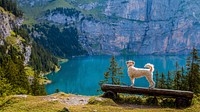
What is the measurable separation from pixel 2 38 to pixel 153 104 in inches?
5778

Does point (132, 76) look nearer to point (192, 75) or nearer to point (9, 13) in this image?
point (192, 75)

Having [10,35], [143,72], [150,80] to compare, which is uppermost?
[143,72]

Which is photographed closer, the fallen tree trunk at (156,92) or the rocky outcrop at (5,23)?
the fallen tree trunk at (156,92)

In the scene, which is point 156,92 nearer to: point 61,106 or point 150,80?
point 150,80

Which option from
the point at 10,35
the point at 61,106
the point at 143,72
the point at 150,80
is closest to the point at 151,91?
the point at 150,80

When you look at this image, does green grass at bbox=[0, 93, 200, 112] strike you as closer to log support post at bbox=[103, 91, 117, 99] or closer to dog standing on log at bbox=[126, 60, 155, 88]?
log support post at bbox=[103, 91, 117, 99]

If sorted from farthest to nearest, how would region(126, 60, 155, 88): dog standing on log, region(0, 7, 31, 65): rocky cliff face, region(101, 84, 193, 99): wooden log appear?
region(0, 7, 31, 65): rocky cliff face, region(126, 60, 155, 88): dog standing on log, region(101, 84, 193, 99): wooden log

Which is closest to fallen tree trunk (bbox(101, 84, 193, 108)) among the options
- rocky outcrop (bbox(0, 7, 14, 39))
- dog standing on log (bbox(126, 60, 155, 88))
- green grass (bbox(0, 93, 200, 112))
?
dog standing on log (bbox(126, 60, 155, 88))

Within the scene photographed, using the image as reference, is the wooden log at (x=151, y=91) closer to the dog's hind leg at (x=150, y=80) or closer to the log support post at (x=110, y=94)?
the log support post at (x=110, y=94)

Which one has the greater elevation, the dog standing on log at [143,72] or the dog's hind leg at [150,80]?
the dog standing on log at [143,72]

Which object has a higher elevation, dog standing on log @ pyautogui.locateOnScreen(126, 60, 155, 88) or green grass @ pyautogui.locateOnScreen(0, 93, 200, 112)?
dog standing on log @ pyautogui.locateOnScreen(126, 60, 155, 88)

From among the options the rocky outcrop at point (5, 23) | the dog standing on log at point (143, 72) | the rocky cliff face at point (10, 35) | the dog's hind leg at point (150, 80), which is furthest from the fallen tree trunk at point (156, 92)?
the rocky outcrop at point (5, 23)

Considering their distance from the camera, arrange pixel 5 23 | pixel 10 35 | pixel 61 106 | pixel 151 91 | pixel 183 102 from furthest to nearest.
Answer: pixel 10 35
pixel 5 23
pixel 151 91
pixel 183 102
pixel 61 106

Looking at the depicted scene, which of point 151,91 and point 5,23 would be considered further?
point 5,23
